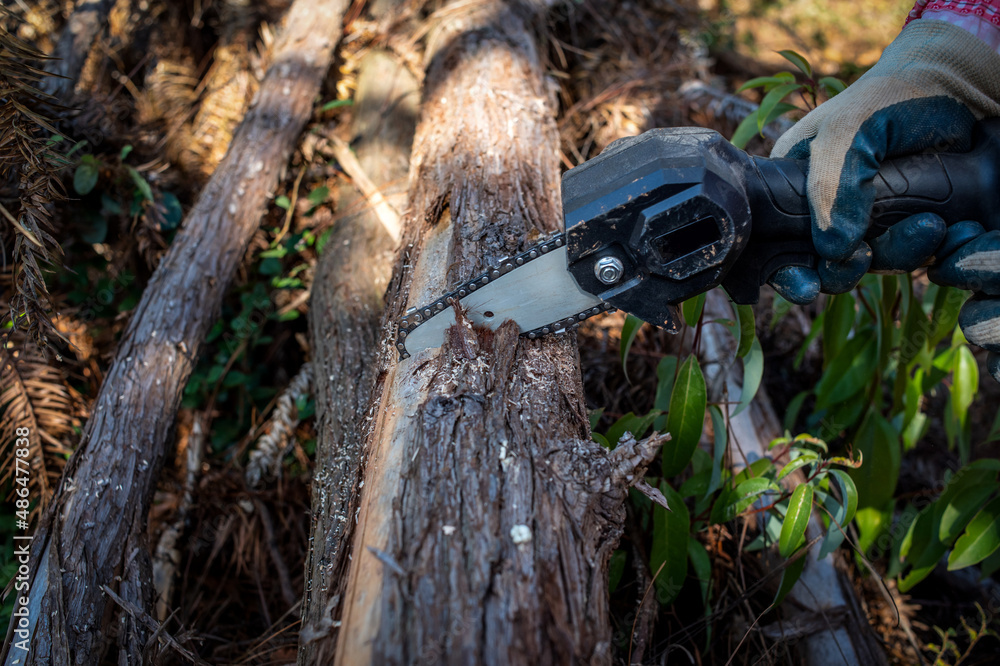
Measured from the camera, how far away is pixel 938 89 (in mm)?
1339

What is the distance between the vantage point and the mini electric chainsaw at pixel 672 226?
127 cm

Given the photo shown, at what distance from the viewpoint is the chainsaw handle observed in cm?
136

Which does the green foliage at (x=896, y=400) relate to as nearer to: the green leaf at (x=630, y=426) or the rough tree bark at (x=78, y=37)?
the green leaf at (x=630, y=426)

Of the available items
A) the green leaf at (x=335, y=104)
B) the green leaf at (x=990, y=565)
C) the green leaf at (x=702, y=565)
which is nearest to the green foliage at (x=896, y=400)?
the green leaf at (x=990, y=565)

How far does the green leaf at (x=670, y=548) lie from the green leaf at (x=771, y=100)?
1303 millimetres

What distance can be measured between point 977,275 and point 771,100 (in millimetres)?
947

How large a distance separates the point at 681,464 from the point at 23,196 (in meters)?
2.08

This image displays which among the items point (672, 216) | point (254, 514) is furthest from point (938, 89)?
point (254, 514)

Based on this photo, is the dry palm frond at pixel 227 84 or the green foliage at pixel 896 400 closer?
the green foliage at pixel 896 400

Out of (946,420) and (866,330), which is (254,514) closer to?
(866,330)

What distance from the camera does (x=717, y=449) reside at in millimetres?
1800

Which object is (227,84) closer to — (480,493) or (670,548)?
(480,493)

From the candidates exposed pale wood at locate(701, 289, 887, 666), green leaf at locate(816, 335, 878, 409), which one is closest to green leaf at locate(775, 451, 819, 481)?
exposed pale wood at locate(701, 289, 887, 666)

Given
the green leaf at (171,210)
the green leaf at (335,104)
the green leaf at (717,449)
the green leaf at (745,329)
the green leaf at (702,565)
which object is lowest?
the green leaf at (702,565)
